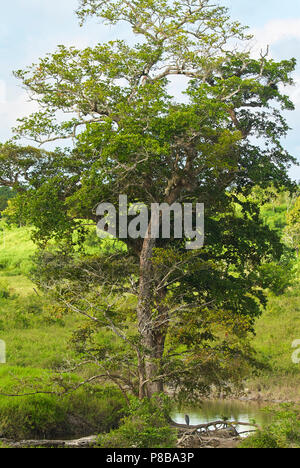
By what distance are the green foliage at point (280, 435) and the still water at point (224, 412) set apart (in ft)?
15.7

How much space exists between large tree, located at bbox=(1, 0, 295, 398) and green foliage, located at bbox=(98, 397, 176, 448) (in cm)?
98

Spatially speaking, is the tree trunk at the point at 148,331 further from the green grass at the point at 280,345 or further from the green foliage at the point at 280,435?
the green grass at the point at 280,345

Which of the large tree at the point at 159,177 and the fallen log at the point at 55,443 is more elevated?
the large tree at the point at 159,177

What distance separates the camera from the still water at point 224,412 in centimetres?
1803

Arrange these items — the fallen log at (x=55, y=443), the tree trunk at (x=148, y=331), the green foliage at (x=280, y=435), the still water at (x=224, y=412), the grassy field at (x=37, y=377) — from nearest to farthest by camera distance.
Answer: the green foliage at (x=280, y=435), the fallen log at (x=55, y=443), the tree trunk at (x=148, y=331), the grassy field at (x=37, y=377), the still water at (x=224, y=412)

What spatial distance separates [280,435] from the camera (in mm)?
12211

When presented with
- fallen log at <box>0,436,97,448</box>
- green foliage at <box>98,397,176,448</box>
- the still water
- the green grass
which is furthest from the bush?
the green grass

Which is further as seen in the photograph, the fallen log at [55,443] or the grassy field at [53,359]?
the grassy field at [53,359]

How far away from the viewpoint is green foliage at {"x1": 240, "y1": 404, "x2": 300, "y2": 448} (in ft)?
39.9

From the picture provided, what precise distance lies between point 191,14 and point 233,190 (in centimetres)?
539

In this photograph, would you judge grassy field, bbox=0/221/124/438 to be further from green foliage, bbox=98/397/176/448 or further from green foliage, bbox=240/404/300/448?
green foliage, bbox=240/404/300/448

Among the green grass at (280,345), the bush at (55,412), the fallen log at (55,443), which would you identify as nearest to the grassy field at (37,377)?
the bush at (55,412)

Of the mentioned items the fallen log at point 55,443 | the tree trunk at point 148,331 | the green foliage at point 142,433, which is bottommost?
the fallen log at point 55,443

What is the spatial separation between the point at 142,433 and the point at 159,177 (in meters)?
7.20
